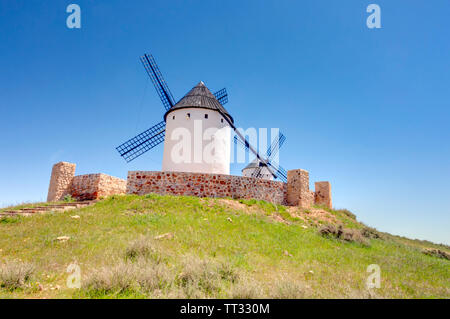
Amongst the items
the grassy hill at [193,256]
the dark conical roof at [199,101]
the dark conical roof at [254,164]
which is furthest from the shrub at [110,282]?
the dark conical roof at [254,164]

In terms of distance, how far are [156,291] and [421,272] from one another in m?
7.87

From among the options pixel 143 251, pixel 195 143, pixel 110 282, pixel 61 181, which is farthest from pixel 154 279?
pixel 61 181

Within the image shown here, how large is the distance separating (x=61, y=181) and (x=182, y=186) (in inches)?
301

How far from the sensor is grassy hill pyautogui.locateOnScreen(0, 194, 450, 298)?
482 cm

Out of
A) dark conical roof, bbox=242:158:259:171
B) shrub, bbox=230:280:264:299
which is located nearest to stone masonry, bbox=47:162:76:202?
shrub, bbox=230:280:264:299

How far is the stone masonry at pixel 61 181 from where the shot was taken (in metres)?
15.7

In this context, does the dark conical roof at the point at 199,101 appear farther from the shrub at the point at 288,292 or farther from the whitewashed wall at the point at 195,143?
the shrub at the point at 288,292

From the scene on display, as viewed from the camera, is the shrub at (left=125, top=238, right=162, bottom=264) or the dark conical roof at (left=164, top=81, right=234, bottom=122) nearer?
the shrub at (left=125, top=238, right=162, bottom=264)

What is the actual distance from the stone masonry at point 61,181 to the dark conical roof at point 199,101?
7234 mm

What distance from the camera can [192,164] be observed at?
55.8 ft

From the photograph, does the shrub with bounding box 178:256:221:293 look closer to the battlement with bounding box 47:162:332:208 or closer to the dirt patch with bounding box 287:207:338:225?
the battlement with bounding box 47:162:332:208

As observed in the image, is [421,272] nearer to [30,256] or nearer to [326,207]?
[326,207]

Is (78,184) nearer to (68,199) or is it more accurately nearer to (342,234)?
(68,199)
